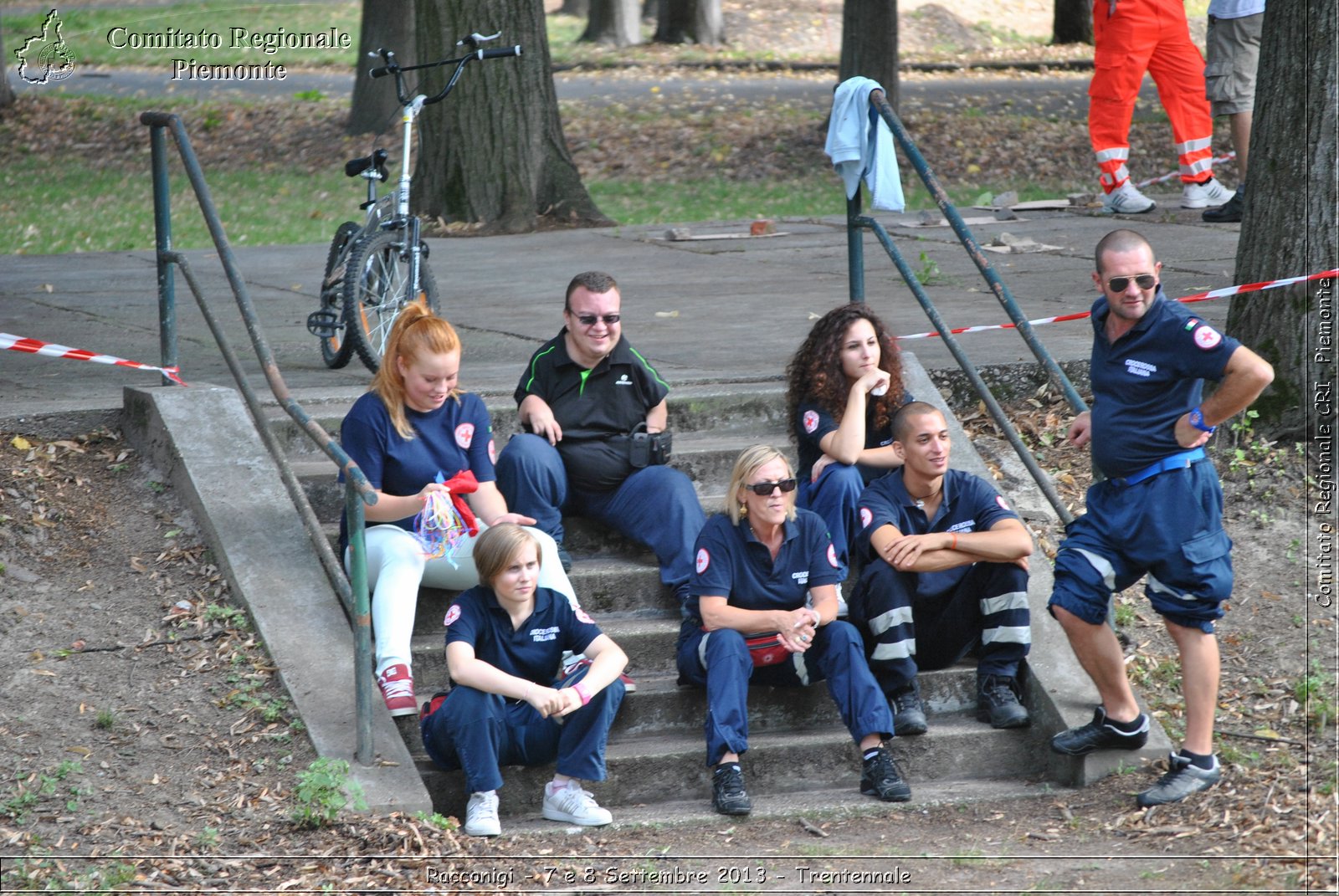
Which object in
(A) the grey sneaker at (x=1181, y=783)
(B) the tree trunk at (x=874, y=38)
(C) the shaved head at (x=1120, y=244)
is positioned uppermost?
(B) the tree trunk at (x=874, y=38)

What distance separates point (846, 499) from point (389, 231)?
9.04ft

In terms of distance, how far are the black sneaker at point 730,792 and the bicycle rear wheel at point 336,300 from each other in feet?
10.0

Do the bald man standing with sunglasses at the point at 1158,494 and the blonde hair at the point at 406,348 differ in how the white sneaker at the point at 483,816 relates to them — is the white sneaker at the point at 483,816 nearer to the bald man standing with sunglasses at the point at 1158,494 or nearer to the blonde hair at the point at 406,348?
the blonde hair at the point at 406,348

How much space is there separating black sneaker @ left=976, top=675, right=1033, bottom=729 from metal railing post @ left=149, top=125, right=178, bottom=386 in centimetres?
337

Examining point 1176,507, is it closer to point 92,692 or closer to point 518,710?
point 518,710

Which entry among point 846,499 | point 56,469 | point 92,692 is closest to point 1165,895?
point 846,499

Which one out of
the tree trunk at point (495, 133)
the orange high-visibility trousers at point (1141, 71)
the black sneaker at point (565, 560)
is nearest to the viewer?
the black sneaker at point (565, 560)

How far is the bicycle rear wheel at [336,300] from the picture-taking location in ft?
23.1

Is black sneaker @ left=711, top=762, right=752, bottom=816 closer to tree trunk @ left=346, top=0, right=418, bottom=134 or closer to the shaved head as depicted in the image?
the shaved head

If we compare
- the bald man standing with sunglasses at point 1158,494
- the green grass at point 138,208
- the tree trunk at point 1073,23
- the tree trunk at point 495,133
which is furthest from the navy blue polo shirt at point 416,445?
the tree trunk at point 1073,23

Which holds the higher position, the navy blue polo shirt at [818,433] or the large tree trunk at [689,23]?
the large tree trunk at [689,23]

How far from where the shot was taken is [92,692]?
475 centimetres

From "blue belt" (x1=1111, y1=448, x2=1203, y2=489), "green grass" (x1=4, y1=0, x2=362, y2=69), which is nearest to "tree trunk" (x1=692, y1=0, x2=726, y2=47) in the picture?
"green grass" (x1=4, y1=0, x2=362, y2=69)

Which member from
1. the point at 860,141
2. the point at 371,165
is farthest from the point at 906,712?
the point at 371,165
